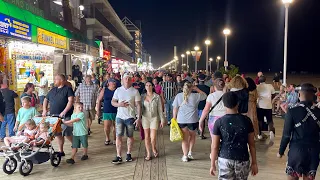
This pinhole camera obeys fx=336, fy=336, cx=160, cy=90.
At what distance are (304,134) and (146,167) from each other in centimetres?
349

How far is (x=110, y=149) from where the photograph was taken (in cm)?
834

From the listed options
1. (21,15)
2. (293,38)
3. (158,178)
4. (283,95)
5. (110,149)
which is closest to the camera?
(158,178)

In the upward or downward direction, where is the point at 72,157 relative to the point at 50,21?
downward

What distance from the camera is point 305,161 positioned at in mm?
4227

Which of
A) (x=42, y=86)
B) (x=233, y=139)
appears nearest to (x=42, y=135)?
(x=233, y=139)

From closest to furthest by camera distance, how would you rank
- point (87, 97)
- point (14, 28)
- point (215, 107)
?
point (215, 107), point (87, 97), point (14, 28)

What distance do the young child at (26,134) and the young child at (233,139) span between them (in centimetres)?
418

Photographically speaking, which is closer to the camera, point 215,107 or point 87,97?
point 215,107

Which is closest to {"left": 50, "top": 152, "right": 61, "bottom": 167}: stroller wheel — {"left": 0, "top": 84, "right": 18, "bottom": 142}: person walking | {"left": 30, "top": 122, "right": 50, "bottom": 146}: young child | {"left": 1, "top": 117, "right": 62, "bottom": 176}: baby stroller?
{"left": 1, "top": 117, "right": 62, "bottom": 176}: baby stroller

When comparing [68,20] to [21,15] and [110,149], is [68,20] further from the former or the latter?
[110,149]

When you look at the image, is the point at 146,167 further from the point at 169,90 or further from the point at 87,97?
the point at 169,90

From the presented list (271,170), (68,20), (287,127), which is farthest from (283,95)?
(68,20)

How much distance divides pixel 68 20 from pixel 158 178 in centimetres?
1508

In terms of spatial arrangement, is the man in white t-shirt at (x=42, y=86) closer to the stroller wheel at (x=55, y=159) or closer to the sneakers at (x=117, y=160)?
the stroller wheel at (x=55, y=159)
